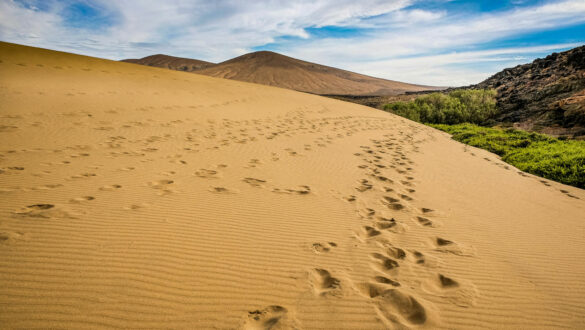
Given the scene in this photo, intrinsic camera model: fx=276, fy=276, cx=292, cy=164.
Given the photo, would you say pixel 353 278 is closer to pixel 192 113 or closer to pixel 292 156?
pixel 292 156

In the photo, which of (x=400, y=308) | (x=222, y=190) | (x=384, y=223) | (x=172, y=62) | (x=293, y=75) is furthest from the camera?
(x=172, y=62)

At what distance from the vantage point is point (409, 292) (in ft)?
7.24

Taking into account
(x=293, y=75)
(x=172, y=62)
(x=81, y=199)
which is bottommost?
(x=81, y=199)

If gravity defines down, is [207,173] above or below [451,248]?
above

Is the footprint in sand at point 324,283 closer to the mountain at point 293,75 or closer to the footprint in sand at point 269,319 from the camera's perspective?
the footprint in sand at point 269,319

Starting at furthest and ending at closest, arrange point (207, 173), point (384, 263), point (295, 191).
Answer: point (207, 173) < point (295, 191) < point (384, 263)

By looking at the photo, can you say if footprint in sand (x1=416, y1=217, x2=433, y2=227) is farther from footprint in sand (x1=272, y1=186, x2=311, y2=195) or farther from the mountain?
the mountain

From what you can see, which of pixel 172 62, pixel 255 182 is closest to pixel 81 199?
pixel 255 182

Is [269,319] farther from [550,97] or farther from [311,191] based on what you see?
[550,97]

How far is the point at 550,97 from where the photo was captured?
16.5 meters

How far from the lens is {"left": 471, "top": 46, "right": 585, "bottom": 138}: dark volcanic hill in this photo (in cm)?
1338

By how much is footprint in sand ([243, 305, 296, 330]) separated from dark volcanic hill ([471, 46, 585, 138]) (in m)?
15.8

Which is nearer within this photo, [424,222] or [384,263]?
[384,263]

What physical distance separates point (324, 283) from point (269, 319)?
0.59 metres
